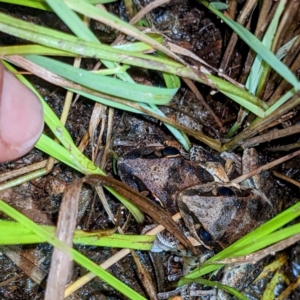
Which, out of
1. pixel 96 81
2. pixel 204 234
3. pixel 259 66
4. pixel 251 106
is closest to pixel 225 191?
pixel 204 234

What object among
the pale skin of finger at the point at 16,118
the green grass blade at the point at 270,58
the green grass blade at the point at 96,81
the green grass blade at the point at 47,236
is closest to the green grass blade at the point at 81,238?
the green grass blade at the point at 47,236

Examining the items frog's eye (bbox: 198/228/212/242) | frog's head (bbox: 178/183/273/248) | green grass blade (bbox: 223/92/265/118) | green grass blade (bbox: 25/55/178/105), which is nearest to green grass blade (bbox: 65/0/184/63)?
green grass blade (bbox: 25/55/178/105)

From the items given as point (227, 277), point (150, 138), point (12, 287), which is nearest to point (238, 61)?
point (150, 138)

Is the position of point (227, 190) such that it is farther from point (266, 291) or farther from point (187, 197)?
point (266, 291)

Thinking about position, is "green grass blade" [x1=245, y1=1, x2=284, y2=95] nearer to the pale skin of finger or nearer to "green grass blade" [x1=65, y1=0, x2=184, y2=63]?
"green grass blade" [x1=65, y1=0, x2=184, y2=63]

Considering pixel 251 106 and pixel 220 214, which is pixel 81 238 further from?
pixel 251 106

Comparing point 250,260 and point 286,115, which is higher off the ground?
point 286,115

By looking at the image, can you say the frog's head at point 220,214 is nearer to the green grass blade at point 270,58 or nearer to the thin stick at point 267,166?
the thin stick at point 267,166
